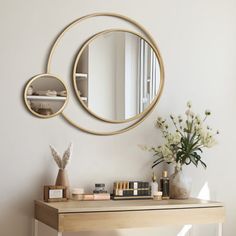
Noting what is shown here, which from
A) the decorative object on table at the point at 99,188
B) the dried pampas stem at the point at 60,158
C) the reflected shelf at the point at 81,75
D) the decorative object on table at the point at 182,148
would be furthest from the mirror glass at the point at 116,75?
the decorative object on table at the point at 99,188

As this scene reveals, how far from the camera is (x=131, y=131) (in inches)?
151

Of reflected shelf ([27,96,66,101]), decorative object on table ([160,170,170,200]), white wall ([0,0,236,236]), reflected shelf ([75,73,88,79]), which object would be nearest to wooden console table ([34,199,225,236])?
decorative object on table ([160,170,170,200])

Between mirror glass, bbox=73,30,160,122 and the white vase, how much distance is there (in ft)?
1.62

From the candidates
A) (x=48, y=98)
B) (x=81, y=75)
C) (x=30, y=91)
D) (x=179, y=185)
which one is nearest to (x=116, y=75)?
(x=81, y=75)

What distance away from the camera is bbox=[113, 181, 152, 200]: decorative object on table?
141 inches

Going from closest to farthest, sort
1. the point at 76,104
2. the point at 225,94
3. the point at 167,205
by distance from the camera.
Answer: the point at 167,205 < the point at 76,104 < the point at 225,94

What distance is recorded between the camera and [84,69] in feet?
12.1

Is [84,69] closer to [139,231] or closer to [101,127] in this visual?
[101,127]

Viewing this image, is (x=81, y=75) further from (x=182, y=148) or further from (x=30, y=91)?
(x=182, y=148)

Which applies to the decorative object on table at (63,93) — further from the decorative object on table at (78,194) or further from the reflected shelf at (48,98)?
the decorative object on table at (78,194)

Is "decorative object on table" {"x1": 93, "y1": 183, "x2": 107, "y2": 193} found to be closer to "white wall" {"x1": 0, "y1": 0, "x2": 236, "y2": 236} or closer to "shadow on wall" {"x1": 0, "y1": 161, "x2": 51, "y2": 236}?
"white wall" {"x1": 0, "y1": 0, "x2": 236, "y2": 236}

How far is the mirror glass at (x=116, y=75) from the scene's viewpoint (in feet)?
12.1

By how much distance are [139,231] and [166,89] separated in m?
1.01

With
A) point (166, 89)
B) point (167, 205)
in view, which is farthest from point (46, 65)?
point (167, 205)
